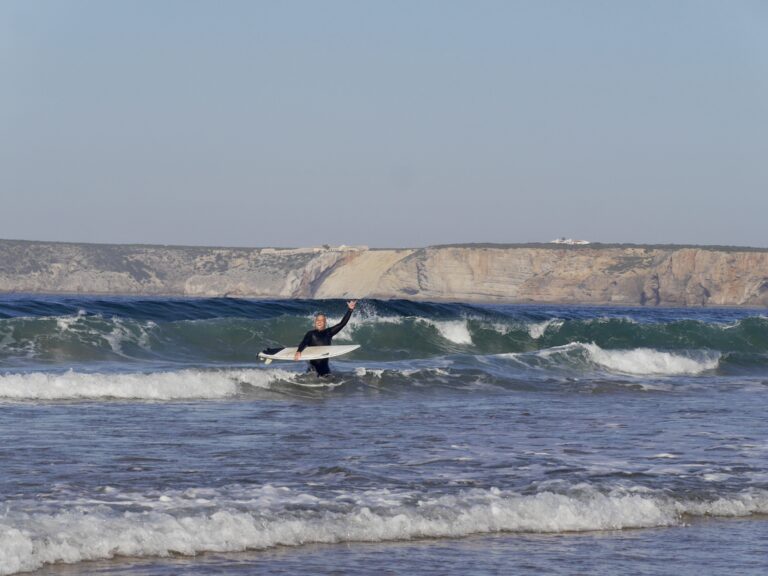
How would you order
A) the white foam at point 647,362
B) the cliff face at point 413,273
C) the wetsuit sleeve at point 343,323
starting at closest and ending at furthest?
1. the wetsuit sleeve at point 343,323
2. the white foam at point 647,362
3. the cliff face at point 413,273

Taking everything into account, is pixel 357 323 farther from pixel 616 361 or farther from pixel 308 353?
pixel 308 353

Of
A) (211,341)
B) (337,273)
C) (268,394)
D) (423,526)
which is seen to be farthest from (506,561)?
(337,273)

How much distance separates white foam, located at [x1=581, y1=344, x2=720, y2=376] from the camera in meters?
25.5

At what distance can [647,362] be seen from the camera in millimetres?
26109

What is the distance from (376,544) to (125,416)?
6.76 meters

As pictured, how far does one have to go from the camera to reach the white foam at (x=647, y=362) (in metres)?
25.5

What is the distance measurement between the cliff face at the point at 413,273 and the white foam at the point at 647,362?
96.0 m

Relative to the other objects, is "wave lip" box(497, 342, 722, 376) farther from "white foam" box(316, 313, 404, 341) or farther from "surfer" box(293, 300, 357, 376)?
"surfer" box(293, 300, 357, 376)

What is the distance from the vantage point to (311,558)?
7469 mm

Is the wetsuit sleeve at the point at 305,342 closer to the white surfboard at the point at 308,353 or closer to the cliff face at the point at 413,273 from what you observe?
the white surfboard at the point at 308,353

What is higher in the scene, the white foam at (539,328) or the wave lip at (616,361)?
the white foam at (539,328)

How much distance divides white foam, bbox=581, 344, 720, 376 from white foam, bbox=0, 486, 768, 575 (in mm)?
16121

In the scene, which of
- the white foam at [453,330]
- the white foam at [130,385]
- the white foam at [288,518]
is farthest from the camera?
the white foam at [453,330]

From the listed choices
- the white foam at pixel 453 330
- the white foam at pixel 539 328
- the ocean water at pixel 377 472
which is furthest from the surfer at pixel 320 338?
the white foam at pixel 539 328
